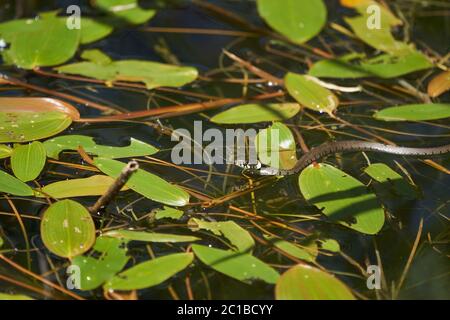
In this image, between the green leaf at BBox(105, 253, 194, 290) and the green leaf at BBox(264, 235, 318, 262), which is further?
the green leaf at BBox(264, 235, 318, 262)

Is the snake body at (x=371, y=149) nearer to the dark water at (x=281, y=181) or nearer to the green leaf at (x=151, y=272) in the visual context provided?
the dark water at (x=281, y=181)

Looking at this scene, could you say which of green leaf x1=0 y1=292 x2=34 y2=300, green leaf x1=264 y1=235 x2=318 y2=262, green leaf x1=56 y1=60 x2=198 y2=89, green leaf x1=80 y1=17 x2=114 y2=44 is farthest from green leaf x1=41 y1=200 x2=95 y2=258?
green leaf x1=80 y1=17 x2=114 y2=44

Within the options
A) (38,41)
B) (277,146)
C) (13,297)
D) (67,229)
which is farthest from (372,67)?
(13,297)

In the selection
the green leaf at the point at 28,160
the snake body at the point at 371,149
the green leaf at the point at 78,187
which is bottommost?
the green leaf at the point at 78,187

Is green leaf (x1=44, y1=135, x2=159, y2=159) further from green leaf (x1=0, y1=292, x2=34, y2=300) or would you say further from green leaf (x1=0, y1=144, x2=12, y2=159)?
green leaf (x1=0, y1=292, x2=34, y2=300)

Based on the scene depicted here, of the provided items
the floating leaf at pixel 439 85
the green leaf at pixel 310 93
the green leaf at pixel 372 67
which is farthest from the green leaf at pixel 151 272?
the floating leaf at pixel 439 85

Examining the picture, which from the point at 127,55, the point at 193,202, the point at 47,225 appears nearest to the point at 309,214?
the point at 193,202
